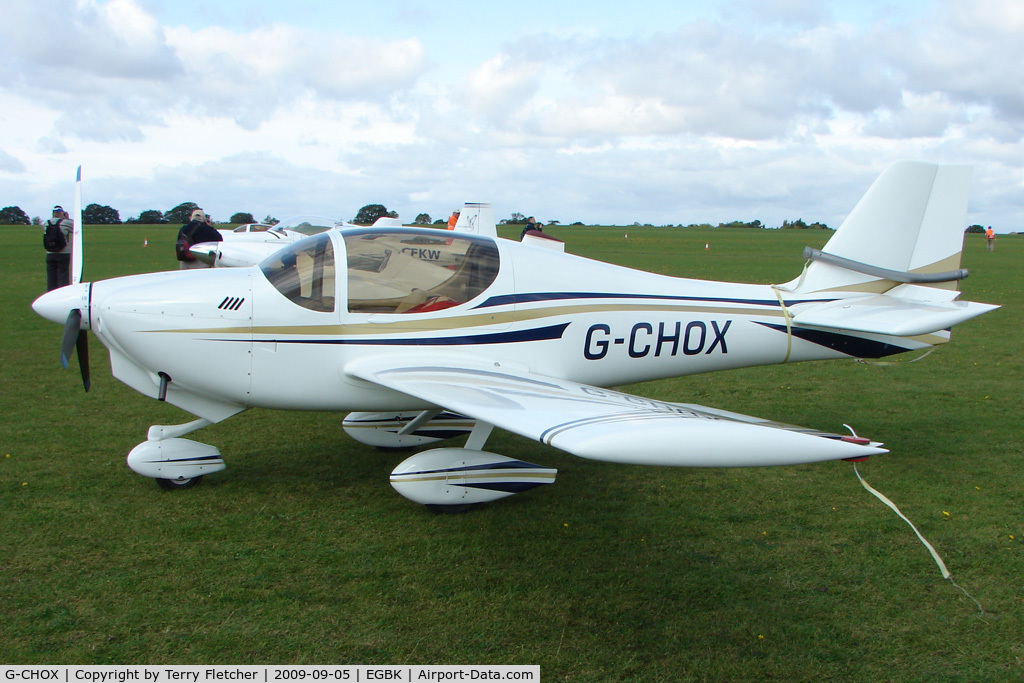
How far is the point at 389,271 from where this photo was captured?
5.15 m

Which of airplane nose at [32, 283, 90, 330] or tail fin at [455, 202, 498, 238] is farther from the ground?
tail fin at [455, 202, 498, 238]

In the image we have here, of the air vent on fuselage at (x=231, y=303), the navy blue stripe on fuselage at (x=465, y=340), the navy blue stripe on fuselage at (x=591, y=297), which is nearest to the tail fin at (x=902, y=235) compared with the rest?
the navy blue stripe on fuselage at (x=591, y=297)

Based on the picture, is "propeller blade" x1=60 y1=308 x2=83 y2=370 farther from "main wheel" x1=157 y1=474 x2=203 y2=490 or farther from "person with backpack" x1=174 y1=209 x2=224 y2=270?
"person with backpack" x1=174 y1=209 x2=224 y2=270

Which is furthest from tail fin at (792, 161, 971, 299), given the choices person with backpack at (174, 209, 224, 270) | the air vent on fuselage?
→ person with backpack at (174, 209, 224, 270)

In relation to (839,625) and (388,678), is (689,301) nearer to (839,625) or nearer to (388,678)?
(839,625)

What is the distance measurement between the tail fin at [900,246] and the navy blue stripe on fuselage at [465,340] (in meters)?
2.25

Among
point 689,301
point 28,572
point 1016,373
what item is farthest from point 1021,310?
point 28,572

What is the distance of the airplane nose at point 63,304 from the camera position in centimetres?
482

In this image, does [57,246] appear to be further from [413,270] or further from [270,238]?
[413,270]

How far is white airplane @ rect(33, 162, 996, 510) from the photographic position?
4836 millimetres

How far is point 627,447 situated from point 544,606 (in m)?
1.23

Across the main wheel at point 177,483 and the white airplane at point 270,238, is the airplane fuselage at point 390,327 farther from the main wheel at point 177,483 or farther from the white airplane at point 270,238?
the white airplane at point 270,238

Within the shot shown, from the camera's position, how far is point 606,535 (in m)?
4.66

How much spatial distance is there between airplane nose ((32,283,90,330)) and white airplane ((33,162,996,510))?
0.01 meters
